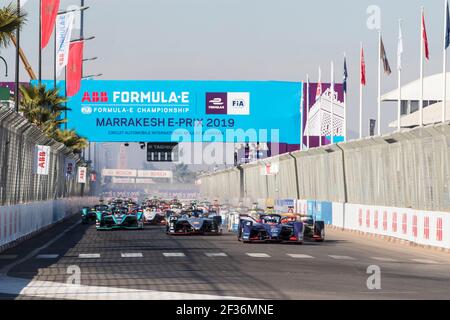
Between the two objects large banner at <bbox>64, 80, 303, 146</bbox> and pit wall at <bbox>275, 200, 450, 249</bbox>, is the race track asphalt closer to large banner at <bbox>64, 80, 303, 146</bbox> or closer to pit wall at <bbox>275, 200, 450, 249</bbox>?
pit wall at <bbox>275, 200, 450, 249</bbox>

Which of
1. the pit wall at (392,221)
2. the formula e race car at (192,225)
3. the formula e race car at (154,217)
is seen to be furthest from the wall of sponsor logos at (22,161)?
the pit wall at (392,221)

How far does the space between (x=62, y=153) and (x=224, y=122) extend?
921cm

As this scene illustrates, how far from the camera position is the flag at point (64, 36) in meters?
58.8

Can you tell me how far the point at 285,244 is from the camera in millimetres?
35562

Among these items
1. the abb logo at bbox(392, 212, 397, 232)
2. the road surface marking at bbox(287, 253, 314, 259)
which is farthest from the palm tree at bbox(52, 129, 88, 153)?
the road surface marking at bbox(287, 253, 314, 259)

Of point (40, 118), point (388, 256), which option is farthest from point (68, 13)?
point (388, 256)

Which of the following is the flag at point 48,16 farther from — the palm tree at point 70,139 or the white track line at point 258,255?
the palm tree at point 70,139

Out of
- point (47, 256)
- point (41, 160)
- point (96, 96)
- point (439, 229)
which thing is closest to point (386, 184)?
point (439, 229)

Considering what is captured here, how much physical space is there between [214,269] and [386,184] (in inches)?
879

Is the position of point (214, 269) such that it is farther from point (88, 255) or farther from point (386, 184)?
point (386, 184)

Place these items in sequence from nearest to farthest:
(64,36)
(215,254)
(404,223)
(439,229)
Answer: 1. (215,254)
2. (439,229)
3. (404,223)
4. (64,36)

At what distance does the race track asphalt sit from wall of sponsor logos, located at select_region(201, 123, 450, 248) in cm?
102

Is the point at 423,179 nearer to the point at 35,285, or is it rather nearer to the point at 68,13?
the point at 35,285

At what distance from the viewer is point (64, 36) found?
59.5 metres
